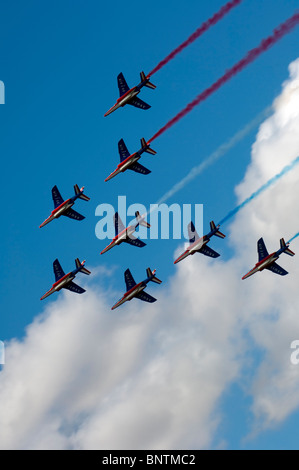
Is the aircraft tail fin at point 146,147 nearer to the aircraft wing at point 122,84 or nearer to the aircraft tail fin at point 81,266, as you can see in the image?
the aircraft wing at point 122,84

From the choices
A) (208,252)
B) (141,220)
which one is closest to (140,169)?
(141,220)

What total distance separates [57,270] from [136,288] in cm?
987

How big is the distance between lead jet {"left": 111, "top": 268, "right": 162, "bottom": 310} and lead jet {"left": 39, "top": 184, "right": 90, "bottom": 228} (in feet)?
30.4

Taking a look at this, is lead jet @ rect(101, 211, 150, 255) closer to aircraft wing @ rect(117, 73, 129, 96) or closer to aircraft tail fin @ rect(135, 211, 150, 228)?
aircraft tail fin @ rect(135, 211, 150, 228)

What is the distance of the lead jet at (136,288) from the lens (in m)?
104

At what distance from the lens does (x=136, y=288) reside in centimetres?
10419

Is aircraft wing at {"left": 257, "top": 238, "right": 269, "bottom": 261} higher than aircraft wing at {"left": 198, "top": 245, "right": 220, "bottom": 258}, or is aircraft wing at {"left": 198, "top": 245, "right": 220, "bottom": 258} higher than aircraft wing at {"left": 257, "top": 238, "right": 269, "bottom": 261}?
aircraft wing at {"left": 198, "top": 245, "right": 220, "bottom": 258}

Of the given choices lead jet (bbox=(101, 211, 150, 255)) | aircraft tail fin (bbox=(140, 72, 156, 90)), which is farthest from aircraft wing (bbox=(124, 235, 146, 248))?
aircraft tail fin (bbox=(140, 72, 156, 90))

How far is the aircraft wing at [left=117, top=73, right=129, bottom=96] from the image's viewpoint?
102 m

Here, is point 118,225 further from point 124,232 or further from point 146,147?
point 146,147

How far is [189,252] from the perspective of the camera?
343 ft
